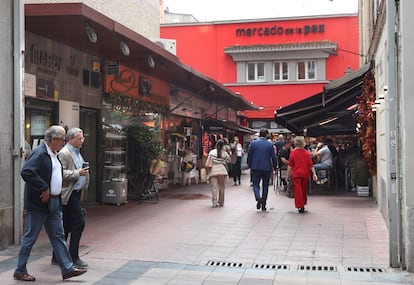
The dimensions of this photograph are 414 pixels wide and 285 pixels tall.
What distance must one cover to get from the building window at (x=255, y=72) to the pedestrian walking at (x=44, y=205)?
27.3 metres

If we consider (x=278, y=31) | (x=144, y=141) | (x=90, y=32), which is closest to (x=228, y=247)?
(x=90, y=32)

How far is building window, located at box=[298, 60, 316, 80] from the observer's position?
31.3 meters

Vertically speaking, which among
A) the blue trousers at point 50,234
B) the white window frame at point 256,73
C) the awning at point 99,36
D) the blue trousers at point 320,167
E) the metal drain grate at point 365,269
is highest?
the white window frame at point 256,73

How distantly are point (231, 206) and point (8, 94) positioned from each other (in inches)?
243

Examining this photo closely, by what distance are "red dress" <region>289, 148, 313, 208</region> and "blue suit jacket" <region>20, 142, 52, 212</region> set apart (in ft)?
20.5

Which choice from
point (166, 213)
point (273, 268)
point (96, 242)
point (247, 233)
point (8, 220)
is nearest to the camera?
point (273, 268)

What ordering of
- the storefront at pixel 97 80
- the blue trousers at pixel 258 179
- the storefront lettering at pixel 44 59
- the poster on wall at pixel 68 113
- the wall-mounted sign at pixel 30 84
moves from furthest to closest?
the blue trousers at pixel 258 179 < the poster on wall at pixel 68 113 < the storefront lettering at pixel 44 59 < the wall-mounted sign at pixel 30 84 < the storefront at pixel 97 80

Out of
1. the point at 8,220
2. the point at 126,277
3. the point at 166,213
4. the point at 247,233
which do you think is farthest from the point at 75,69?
the point at 126,277

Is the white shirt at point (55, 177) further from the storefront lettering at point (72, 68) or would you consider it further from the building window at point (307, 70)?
the building window at point (307, 70)

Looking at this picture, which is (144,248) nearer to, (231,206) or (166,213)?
(166,213)

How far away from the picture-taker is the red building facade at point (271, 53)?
30766 millimetres

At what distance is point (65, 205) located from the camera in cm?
625

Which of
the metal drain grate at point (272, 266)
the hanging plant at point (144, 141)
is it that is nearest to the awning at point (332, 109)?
the hanging plant at point (144, 141)

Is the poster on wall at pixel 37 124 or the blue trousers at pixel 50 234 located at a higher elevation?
the poster on wall at pixel 37 124
